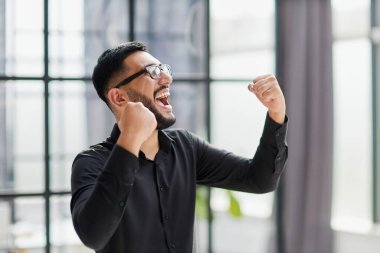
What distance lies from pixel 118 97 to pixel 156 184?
11.4 inches

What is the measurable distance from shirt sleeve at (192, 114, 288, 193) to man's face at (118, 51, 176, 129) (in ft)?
0.62

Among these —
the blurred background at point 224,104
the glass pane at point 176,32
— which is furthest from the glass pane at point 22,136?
the glass pane at point 176,32

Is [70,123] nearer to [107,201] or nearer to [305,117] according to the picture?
[305,117]

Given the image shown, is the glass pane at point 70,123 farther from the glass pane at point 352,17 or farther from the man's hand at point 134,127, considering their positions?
the man's hand at point 134,127

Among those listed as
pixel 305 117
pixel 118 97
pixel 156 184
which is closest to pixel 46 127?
pixel 305 117

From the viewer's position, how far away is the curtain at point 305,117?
4.52 meters

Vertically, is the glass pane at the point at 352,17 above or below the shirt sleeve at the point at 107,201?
above

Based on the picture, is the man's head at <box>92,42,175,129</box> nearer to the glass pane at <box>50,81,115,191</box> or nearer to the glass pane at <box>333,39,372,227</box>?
the glass pane at <box>50,81,115,191</box>

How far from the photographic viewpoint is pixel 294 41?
452 centimetres

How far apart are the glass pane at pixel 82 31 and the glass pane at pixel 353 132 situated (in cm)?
179

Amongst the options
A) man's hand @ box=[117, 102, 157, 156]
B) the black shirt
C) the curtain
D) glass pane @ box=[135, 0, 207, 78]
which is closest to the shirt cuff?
the black shirt

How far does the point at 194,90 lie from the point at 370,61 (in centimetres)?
145

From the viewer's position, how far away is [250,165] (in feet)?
6.60

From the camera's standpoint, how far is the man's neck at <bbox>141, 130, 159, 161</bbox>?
76.6 inches
